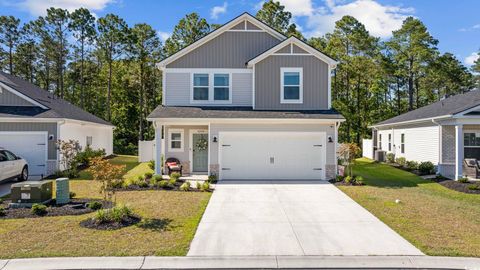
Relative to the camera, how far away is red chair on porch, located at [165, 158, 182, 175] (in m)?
15.1

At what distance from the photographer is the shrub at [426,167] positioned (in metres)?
16.6

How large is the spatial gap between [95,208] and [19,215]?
1.84 m

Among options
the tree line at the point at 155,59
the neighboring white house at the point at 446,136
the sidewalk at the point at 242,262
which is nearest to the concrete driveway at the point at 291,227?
the sidewalk at the point at 242,262

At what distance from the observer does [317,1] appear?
1758cm

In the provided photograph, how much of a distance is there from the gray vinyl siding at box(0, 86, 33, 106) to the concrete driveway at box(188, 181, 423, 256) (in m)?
12.1

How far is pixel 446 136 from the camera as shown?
628 inches

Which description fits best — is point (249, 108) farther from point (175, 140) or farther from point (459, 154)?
point (459, 154)

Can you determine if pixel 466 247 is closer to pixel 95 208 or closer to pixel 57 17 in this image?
pixel 95 208

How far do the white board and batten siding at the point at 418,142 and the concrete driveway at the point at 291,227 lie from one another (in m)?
8.70

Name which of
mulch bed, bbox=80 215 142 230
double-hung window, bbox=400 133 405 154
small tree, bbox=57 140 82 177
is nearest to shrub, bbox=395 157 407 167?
double-hung window, bbox=400 133 405 154

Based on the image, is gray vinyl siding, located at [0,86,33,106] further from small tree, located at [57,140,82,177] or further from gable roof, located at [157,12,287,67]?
gable roof, located at [157,12,287,67]

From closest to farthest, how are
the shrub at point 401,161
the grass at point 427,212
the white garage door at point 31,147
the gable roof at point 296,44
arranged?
the grass at point 427,212 → the gable roof at point 296,44 → the white garage door at point 31,147 → the shrub at point 401,161

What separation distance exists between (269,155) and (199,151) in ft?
12.8

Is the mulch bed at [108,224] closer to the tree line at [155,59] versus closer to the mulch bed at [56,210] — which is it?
the mulch bed at [56,210]
